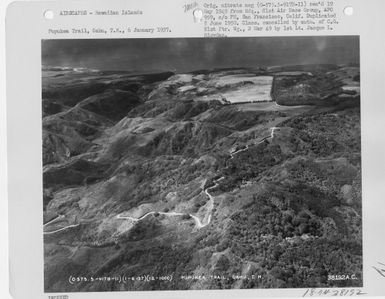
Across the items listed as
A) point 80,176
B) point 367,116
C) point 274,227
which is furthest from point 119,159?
point 367,116

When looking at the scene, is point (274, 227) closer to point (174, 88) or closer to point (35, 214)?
point (174, 88)

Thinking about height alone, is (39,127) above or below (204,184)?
above

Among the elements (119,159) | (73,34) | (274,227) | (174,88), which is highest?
(73,34)

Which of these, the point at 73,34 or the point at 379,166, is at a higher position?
the point at 73,34

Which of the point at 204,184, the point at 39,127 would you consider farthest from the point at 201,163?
the point at 39,127

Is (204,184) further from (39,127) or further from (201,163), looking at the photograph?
(39,127)
